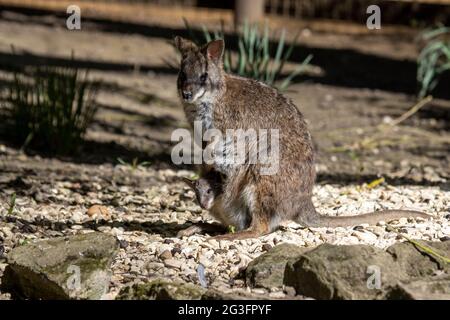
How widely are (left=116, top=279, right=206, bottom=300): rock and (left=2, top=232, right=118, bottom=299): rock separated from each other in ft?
0.51

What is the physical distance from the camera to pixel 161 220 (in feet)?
20.0

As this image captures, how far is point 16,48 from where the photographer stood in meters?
11.7

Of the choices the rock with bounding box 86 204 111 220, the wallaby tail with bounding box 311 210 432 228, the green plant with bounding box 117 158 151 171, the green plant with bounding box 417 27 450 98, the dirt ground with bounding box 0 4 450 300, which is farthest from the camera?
the green plant with bounding box 417 27 450 98

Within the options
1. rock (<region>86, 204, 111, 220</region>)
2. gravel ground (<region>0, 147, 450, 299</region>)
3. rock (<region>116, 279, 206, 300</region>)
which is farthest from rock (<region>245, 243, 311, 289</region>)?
rock (<region>86, 204, 111, 220</region>)

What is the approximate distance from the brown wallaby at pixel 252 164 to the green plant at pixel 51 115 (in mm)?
2219

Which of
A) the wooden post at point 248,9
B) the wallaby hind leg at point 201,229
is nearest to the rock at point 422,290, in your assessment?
the wallaby hind leg at point 201,229

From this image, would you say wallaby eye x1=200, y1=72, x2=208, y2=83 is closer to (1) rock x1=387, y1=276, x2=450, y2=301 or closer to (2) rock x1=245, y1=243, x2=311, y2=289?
(2) rock x1=245, y1=243, x2=311, y2=289

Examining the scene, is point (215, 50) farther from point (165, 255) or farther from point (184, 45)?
point (165, 255)

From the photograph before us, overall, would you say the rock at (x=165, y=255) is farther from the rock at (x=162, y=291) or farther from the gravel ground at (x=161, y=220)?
the rock at (x=162, y=291)

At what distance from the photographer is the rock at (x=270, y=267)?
4742 mm

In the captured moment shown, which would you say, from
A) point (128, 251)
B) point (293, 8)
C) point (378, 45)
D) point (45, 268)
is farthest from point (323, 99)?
point (45, 268)

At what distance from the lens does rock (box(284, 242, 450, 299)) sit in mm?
4480

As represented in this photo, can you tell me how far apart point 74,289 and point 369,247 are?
1.49 m

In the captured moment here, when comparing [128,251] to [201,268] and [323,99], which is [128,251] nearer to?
[201,268]
